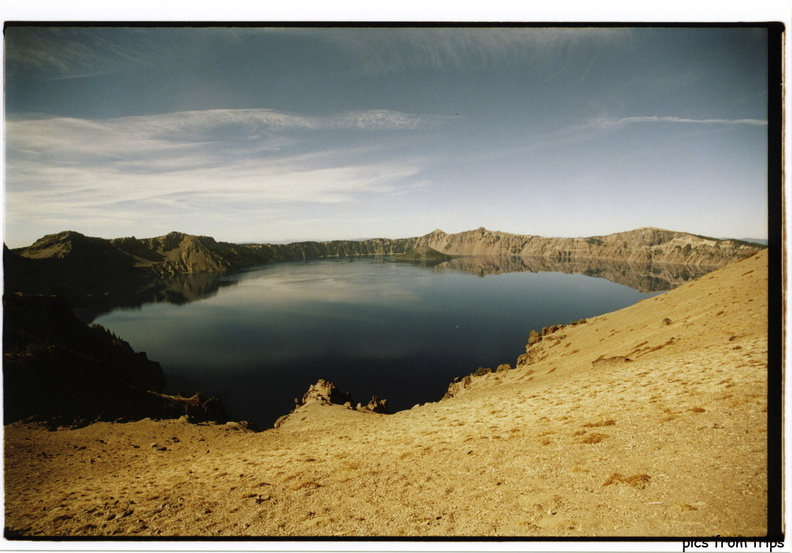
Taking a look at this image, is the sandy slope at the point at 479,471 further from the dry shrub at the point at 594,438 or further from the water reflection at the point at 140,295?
the water reflection at the point at 140,295

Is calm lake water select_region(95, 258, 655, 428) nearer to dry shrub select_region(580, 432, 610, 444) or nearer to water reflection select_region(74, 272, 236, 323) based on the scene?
water reflection select_region(74, 272, 236, 323)

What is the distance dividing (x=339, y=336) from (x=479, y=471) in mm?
52124

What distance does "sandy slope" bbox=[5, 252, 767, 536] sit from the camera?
4.31 meters

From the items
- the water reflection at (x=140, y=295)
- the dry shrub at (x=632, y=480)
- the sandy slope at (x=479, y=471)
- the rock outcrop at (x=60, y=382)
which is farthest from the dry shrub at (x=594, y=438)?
the water reflection at (x=140, y=295)

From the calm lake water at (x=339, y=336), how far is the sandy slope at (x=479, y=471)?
25.8m

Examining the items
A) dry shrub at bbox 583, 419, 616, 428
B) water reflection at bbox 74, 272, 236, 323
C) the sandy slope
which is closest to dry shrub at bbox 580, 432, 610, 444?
the sandy slope

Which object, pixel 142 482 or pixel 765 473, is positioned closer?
pixel 765 473

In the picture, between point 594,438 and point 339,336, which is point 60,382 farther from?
point 339,336

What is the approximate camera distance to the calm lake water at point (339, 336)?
3891cm

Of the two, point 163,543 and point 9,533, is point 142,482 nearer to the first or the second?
point 9,533

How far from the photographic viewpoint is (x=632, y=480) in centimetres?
442

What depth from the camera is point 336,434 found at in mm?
10289

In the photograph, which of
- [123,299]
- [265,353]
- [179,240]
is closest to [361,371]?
[265,353]

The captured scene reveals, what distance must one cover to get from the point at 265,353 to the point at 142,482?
4454cm
